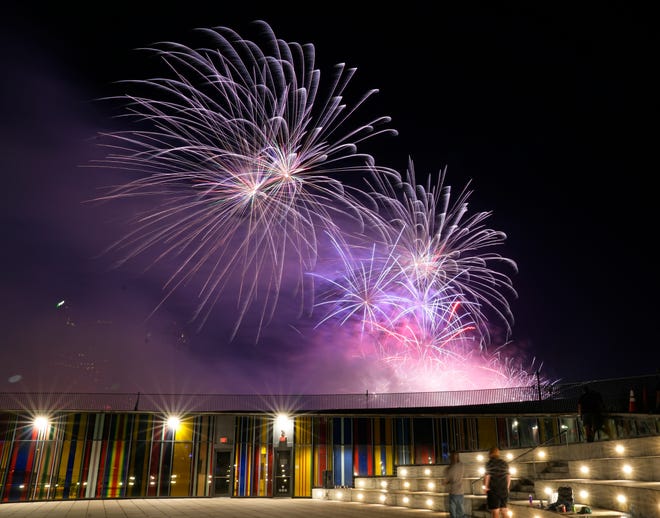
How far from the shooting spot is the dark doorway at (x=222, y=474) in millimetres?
24984

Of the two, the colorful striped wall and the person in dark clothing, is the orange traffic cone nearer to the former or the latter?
the person in dark clothing

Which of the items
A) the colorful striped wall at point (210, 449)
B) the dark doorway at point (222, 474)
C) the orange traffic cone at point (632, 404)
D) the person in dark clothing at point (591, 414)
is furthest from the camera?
the dark doorway at point (222, 474)

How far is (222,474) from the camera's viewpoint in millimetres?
25234

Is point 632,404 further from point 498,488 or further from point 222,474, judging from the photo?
point 222,474

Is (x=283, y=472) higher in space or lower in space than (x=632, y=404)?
lower

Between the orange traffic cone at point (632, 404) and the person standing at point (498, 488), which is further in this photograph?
the orange traffic cone at point (632, 404)

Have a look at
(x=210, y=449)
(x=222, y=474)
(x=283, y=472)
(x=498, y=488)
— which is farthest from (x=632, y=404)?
(x=210, y=449)

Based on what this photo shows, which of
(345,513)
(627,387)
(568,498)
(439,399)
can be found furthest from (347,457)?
(568,498)

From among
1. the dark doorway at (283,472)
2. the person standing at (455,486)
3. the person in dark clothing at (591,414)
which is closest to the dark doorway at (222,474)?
the dark doorway at (283,472)

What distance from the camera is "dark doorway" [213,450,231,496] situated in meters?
25.0

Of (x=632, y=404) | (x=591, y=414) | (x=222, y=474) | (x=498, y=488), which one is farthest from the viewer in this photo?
(x=222, y=474)

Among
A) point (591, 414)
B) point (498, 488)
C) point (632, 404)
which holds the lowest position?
point (498, 488)

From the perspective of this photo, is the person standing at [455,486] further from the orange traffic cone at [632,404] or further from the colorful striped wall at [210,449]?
the colorful striped wall at [210,449]

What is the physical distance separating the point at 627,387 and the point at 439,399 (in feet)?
32.5
